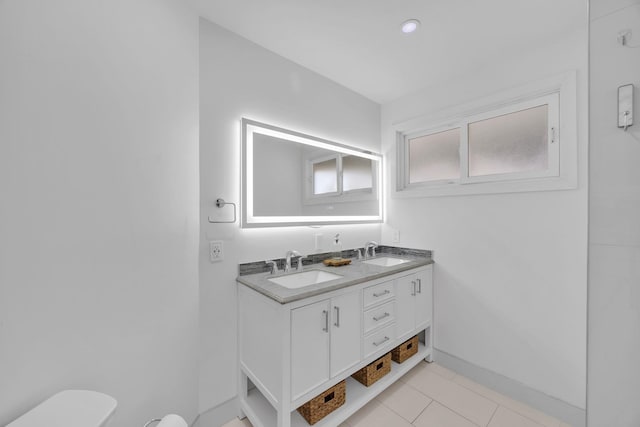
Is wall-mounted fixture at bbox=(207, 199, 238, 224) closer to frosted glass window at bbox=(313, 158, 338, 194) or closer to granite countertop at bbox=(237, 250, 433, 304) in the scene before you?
granite countertop at bbox=(237, 250, 433, 304)

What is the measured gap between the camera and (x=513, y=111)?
6.11 feet

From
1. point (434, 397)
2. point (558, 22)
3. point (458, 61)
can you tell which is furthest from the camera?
point (458, 61)

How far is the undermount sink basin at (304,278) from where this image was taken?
1690mm

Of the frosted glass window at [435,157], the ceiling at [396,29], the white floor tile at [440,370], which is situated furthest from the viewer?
the frosted glass window at [435,157]

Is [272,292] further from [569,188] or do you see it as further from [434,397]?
[569,188]

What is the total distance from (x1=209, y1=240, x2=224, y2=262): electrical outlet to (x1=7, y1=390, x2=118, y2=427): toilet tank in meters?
0.76

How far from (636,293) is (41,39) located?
2.09 metres

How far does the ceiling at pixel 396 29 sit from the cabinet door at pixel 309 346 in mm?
1699

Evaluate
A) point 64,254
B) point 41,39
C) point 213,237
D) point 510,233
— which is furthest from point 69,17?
point 510,233

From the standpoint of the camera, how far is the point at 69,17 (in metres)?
0.88

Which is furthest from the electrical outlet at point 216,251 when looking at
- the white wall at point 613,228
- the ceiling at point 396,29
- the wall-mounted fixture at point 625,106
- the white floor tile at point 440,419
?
the wall-mounted fixture at point 625,106

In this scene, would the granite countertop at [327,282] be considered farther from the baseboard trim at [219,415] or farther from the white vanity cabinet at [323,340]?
the baseboard trim at [219,415]

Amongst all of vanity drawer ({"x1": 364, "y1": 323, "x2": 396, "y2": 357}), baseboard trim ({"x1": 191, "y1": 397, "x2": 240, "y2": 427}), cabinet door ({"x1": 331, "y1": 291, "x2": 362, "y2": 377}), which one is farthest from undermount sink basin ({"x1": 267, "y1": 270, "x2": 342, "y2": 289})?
baseboard trim ({"x1": 191, "y1": 397, "x2": 240, "y2": 427})

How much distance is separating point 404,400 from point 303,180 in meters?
1.77
